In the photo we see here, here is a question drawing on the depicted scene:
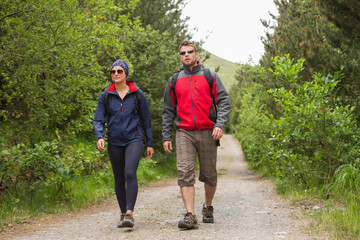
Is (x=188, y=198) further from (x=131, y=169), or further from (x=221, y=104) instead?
(x=221, y=104)

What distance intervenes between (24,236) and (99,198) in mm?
3549

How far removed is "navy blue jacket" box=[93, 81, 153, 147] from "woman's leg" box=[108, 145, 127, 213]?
10cm

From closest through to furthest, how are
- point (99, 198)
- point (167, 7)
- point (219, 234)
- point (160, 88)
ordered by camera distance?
point (219, 234), point (99, 198), point (160, 88), point (167, 7)

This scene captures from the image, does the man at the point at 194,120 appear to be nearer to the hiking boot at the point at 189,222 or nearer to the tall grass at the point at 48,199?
the hiking boot at the point at 189,222

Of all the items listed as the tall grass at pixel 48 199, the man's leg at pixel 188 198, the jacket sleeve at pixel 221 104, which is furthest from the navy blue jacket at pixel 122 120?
the tall grass at pixel 48 199

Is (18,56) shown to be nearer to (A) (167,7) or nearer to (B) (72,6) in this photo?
(B) (72,6)

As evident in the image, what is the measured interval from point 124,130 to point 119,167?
0.53 m

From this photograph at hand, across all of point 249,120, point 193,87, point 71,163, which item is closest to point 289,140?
point 193,87

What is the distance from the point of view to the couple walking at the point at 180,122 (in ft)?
17.2

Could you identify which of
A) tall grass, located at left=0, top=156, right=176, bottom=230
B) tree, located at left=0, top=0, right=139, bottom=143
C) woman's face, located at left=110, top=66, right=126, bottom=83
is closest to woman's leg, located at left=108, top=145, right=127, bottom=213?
woman's face, located at left=110, top=66, right=126, bottom=83

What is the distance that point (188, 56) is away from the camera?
5.36 meters

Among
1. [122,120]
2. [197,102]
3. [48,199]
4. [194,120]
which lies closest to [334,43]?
[197,102]

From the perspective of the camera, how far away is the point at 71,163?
22.4 ft

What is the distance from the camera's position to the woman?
17.2 feet
